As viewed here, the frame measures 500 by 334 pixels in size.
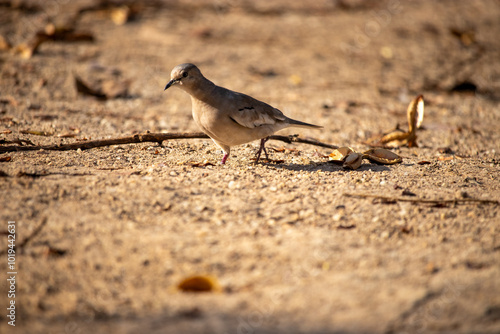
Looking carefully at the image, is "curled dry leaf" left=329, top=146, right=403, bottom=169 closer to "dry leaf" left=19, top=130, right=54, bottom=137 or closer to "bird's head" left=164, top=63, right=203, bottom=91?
"bird's head" left=164, top=63, right=203, bottom=91

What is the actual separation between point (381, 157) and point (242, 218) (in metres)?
1.84

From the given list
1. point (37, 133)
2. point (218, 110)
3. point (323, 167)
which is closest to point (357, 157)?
point (323, 167)

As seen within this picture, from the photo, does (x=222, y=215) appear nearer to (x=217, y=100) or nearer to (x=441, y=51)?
(x=217, y=100)

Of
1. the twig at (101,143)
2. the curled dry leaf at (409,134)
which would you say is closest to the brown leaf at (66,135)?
the twig at (101,143)

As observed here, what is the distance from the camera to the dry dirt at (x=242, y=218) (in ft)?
7.81

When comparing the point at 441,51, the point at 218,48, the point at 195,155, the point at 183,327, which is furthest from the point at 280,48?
the point at 183,327

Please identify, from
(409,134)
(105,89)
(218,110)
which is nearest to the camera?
(218,110)

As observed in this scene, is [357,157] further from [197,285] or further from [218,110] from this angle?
[197,285]

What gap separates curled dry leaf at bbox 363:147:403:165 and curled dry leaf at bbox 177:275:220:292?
2.35 meters

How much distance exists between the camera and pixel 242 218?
321 cm

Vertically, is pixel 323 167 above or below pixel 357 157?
below

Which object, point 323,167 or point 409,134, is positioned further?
point 409,134

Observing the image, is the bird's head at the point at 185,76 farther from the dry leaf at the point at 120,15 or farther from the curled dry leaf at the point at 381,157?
the dry leaf at the point at 120,15

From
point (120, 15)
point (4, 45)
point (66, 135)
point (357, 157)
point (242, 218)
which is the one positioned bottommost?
point (242, 218)
